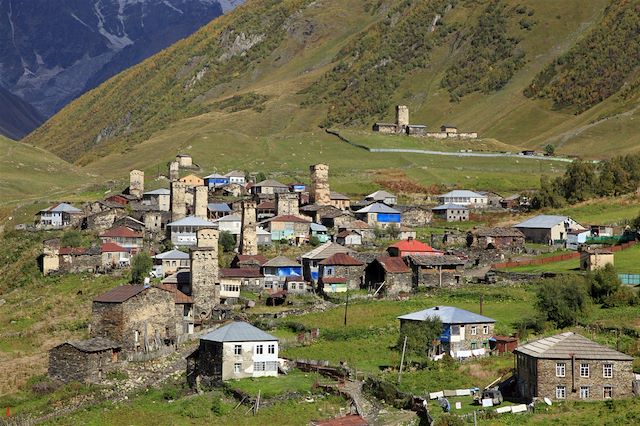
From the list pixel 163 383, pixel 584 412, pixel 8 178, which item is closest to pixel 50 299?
pixel 163 383

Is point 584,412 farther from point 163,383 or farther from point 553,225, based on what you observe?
point 553,225

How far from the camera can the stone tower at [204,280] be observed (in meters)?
84.4

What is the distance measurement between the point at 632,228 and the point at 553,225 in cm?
706

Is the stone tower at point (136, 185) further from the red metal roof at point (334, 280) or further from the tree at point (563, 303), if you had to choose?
the tree at point (563, 303)

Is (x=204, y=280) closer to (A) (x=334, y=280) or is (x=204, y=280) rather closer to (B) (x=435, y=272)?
(A) (x=334, y=280)

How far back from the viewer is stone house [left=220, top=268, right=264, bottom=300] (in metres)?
88.8

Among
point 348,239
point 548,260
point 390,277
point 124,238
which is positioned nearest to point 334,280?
point 390,277

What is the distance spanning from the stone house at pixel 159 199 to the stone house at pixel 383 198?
67.2 feet

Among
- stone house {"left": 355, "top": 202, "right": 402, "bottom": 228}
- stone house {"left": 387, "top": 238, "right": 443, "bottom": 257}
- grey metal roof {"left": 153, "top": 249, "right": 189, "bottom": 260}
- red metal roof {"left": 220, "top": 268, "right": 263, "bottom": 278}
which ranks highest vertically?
→ stone house {"left": 355, "top": 202, "right": 402, "bottom": 228}

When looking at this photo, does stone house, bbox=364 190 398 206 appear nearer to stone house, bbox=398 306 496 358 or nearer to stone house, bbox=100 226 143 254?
stone house, bbox=100 226 143 254

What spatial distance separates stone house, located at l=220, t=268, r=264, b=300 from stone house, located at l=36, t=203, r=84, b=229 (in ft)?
116

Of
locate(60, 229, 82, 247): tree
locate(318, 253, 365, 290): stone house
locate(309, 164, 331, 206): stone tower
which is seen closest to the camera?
locate(318, 253, 365, 290): stone house

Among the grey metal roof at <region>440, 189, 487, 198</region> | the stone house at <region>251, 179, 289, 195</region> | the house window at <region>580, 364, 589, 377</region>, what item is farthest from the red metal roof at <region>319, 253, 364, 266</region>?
the grey metal roof at <region>440, 189, 487, 198</region>

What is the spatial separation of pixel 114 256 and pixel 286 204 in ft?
66.3
